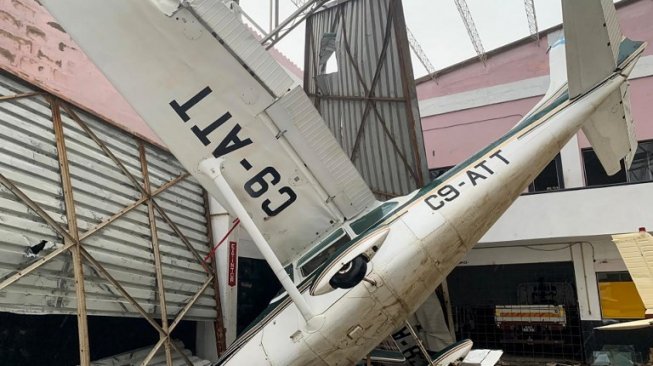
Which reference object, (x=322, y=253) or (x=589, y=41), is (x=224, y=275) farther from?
(x=589, y=41)

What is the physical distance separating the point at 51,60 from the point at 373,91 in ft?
20.3

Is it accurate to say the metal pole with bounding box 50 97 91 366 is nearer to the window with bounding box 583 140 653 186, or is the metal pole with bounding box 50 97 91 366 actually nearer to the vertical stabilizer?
the vertical stabilizer

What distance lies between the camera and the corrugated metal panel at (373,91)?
868 cm

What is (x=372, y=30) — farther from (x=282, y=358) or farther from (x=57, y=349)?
(x=57, y=349)

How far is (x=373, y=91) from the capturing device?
9086mm

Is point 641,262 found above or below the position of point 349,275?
below

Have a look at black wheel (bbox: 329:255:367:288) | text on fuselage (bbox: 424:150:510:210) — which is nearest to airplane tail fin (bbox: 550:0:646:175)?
text on fuselage (bbox: 424:150:510:210)

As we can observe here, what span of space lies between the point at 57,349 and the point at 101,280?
185 centimetres

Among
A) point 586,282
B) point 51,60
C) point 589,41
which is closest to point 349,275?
point 589,41

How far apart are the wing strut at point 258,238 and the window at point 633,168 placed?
1050 cm

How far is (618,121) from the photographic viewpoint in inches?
243

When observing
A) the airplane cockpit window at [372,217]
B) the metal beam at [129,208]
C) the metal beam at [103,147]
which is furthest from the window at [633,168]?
the metal beam at [103,147]

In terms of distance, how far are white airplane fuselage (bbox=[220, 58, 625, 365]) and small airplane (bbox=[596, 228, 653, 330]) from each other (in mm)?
4111

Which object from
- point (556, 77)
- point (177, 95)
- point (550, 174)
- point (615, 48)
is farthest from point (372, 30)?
point (550, 174)
